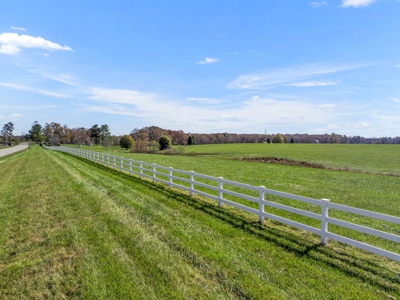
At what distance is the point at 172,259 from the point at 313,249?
9.77 feet

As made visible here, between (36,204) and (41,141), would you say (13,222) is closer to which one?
(36,204)

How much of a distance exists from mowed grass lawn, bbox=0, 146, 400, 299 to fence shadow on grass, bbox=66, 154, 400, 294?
0.02 metres

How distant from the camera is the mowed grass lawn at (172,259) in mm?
3774

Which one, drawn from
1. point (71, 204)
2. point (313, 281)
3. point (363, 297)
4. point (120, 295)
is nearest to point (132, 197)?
point (71, 204)

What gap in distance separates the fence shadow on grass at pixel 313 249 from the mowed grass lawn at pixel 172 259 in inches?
0.9

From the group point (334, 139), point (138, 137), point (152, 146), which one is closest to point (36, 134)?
point (138, 137)

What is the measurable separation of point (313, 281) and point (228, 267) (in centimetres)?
140

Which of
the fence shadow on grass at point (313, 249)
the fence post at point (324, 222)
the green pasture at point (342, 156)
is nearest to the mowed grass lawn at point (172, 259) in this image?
the fence shadow on grass at point (313, 249)

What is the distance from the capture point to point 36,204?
336 inches

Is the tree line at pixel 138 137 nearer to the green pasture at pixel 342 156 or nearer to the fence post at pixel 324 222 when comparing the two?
the green pasture at pixel 342 156

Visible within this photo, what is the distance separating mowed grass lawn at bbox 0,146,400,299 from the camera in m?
3.77

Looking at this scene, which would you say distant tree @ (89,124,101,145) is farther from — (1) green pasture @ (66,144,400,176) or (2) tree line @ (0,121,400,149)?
(1) green pasture @ (66,144,400,176)

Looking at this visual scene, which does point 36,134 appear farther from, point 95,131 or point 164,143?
point 164,143

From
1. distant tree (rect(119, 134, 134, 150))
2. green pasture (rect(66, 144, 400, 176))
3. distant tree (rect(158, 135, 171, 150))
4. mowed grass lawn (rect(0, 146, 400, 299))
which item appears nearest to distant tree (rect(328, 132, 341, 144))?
green pasture (rect(66, 144, 400, 176))
